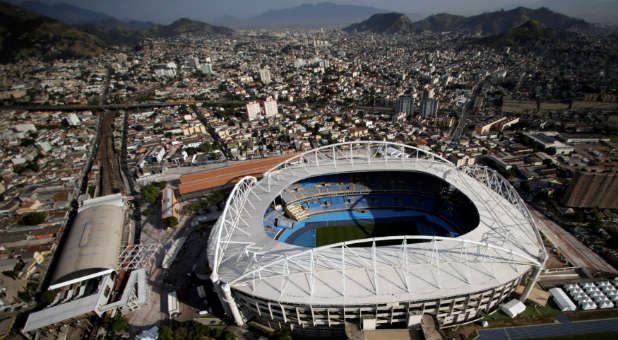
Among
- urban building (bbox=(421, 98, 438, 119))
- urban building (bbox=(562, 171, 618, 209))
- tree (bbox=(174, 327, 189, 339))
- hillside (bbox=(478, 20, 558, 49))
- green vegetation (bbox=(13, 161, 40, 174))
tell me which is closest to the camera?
tree (bbox=(174, 327, 189, 339))

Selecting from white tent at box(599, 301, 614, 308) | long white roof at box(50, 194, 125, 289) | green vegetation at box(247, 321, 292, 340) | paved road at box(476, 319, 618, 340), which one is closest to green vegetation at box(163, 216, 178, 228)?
long white roof at box(50, 194, 125, 289)

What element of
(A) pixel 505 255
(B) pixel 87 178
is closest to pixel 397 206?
(A) pixel 505 255

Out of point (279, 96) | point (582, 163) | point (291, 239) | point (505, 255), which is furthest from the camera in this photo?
point (279, 96)

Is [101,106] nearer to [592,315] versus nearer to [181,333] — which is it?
[181,333]

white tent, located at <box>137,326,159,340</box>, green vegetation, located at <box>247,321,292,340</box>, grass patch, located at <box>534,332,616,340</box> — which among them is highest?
white tent, located at <box>137,326,159,340</box>

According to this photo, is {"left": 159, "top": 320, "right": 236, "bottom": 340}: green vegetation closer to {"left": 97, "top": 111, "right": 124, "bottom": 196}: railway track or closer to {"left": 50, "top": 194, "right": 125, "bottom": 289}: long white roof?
{"left": 50, "top": 194, "right": 125, "bottom": 289}: long white roof

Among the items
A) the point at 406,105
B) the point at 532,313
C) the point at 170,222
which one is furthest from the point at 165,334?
the point at 406,105

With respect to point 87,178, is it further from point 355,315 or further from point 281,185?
point 355,315

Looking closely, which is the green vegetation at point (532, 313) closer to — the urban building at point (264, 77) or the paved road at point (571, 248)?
the paved road at point (571, 248)
